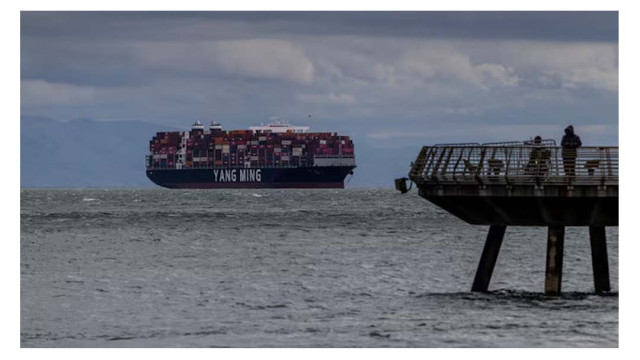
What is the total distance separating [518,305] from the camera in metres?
37.4

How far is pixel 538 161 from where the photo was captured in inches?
1388

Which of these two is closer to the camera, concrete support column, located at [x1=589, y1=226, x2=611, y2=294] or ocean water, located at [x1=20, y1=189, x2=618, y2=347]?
ocean water, located at [x1=20, y1=189, x2=618, y2=347]

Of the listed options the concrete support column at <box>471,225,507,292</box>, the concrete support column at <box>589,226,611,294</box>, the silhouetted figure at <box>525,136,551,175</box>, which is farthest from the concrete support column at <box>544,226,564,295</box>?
the silhouetted figure at <box>525,136,551,175</box>

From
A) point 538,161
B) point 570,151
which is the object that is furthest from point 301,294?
point 570,151

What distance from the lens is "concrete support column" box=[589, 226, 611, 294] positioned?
37719 millimetres

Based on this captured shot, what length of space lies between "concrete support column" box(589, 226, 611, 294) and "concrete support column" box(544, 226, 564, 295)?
4.89 feet

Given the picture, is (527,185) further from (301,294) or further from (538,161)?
(301,294)

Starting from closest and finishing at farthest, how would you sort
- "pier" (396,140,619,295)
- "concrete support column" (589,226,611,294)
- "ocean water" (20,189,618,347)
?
"ocean water" (20,189,618,347), "pier" (396,140,619,295), "concrete support column" (589,226,611,294)

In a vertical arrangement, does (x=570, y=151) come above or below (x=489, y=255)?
above

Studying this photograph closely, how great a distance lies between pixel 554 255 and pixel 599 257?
2.76 meters

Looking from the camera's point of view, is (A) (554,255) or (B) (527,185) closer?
(B) (527,185)

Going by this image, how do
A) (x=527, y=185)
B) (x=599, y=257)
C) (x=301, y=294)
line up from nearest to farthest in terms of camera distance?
(x=527, y=185) < (x=599, y=257) < (x=301, y=294)

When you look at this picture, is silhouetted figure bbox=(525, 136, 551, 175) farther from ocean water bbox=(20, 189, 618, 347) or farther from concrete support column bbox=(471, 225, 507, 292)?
ocean water bbox=(20, 189, 618, 347)

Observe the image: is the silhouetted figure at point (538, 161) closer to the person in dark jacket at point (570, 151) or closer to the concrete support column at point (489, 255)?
the person in dark jacket at point (570, 151)
